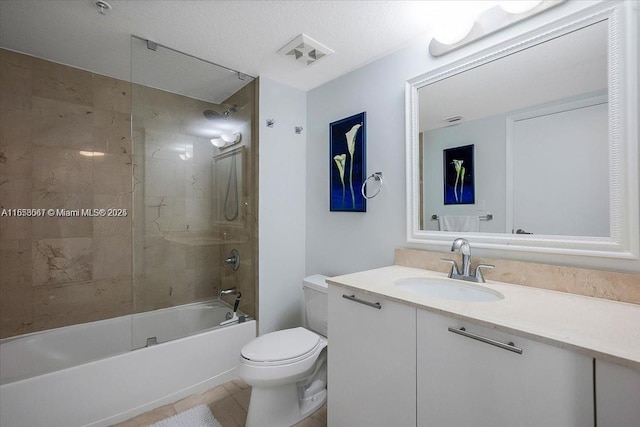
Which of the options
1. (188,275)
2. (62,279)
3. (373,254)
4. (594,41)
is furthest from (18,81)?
(594,41)

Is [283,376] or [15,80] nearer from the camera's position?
[283,376]

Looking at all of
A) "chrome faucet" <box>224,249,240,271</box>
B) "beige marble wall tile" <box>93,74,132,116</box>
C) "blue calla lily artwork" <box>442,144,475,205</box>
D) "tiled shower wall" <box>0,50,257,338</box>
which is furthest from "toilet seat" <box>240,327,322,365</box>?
"beige marble wall tile" <box>93,74,132,116</box>

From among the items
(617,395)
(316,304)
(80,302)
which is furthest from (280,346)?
(80,302)

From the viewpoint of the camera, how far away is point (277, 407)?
152 cm

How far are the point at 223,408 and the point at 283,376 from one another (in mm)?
622

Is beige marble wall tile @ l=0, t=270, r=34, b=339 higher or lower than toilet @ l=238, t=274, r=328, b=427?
higher

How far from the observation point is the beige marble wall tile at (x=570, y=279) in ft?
3.28

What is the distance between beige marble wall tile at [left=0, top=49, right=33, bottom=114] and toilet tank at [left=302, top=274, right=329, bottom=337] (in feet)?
7.67

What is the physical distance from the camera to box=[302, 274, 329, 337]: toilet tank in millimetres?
1883

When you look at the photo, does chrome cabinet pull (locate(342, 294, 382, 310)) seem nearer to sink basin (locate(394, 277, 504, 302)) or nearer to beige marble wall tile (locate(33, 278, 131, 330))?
sink basin (locate(394, 277, 504, 302))

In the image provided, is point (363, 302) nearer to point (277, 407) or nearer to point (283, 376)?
point (283, 376)

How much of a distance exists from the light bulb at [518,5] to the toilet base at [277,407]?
2.21 meters

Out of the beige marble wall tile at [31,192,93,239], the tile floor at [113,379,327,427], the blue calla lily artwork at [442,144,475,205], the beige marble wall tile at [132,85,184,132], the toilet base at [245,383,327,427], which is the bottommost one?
the tile floor at [113,379,327,427]

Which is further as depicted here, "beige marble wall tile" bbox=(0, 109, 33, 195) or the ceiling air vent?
"beige marble wall tile" bbox=(0, 109, 33, 195)
